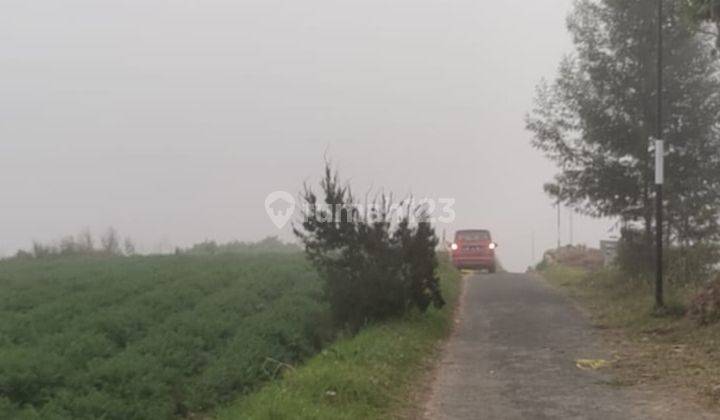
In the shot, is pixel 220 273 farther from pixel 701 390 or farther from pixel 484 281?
pixel 701 390

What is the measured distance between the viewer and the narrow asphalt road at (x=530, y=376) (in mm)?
9633

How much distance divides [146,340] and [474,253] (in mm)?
26857

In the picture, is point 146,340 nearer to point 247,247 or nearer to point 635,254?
point 635,254

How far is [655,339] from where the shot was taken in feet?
47.7

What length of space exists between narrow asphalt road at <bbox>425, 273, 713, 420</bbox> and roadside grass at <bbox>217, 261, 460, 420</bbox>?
0.44m

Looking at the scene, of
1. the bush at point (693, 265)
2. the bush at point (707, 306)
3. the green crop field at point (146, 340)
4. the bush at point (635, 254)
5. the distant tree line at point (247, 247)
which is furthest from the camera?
the distant tree line at point (247, 247)

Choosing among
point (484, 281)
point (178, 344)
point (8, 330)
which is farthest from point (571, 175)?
point (8, 330)

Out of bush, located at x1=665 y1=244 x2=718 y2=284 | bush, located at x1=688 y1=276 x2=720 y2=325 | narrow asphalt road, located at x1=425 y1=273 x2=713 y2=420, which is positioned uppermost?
bush, located at x1=665 y1=244 x2=718 y2=284

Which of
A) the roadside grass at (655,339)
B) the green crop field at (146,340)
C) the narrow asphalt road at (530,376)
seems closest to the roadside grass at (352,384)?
the narrow asphalt road at (530,376)

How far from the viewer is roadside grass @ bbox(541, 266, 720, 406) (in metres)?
11.1

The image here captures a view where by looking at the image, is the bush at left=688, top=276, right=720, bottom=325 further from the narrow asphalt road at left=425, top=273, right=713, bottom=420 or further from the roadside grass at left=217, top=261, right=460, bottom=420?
Result: the roadside grass at left=217, top=261, right=460, bottom=420

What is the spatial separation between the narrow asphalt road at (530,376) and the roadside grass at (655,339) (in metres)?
0.41

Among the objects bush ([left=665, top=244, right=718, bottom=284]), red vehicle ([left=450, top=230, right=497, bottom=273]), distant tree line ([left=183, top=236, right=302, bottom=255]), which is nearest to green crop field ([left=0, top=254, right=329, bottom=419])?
bush ([left=665, top=244, right=718, bottom=284])

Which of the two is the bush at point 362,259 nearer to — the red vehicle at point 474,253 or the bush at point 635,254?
the bush at point 635,254
